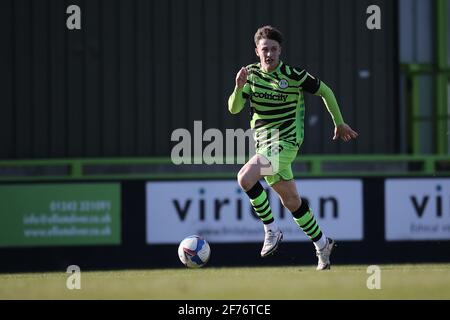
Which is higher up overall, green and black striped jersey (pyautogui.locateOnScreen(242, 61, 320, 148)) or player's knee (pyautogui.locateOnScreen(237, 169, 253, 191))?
green and black striped jersey (pyautogui.locateOnScreen(242, 61, 320, 148))

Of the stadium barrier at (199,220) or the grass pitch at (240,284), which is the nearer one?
the grass pitch at (240,284)

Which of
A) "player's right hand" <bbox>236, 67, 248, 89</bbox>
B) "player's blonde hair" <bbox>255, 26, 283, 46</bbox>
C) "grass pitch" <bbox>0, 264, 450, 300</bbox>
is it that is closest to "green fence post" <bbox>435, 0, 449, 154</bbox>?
"grass pitch" <bbox>0, 264, 450, 300</bbox>

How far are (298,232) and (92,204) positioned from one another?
295cm

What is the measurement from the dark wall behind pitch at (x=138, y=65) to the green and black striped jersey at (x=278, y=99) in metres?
5.71

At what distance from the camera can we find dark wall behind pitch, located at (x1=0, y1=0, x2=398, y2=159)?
1571 cm

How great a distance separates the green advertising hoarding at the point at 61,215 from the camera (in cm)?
1391

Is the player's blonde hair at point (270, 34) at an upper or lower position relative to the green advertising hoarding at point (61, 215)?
upper

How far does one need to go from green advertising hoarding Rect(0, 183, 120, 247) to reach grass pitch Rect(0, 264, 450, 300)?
935mm
